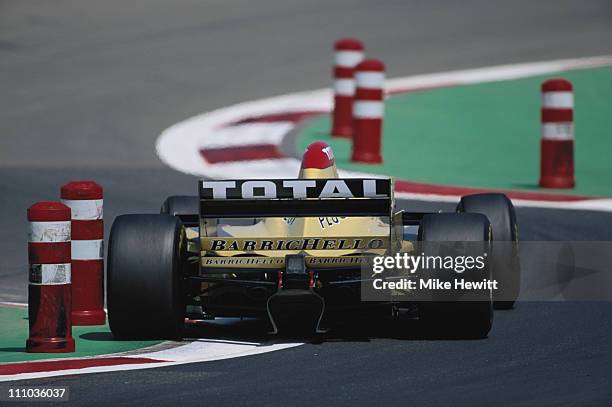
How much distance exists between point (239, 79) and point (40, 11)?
232 inches

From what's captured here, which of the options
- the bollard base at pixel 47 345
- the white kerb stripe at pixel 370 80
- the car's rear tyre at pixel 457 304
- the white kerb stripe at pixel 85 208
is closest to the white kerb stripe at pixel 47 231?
the bollard base at pixel 47 345

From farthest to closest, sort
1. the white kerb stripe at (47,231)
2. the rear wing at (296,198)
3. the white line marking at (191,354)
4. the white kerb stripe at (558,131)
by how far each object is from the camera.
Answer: the white kerb stripe at (558,131), the rear wing at (296,198), the white kerb stripe at (47,231), the white line marking at (191,354)

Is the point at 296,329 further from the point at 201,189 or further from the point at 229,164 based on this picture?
the point at 229,164

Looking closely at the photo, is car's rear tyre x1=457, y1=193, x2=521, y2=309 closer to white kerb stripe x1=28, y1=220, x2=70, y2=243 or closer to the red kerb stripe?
the red kerb stripe

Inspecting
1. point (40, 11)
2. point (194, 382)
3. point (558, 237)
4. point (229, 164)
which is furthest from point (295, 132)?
point (194, 382)

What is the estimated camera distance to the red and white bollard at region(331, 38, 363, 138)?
71.2ft

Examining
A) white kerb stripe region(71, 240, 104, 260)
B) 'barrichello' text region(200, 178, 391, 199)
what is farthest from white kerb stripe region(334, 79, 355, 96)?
'barrichello' text region(200, 178, 391, 199)

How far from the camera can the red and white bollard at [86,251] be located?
12062 mm

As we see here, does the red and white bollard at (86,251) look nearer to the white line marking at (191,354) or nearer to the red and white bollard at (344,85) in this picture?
the white line marking at (191,354)

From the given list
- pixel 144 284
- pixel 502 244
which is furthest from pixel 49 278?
pixel 502 244

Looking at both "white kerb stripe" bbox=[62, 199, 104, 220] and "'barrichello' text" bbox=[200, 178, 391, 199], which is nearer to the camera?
"'barrichello' text" bbox=[200, 178, 391, 199]

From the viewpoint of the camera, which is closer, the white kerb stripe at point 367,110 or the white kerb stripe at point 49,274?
the white kerb stripe at point 49,274

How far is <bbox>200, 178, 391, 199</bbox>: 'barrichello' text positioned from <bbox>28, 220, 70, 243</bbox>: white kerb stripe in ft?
3.80

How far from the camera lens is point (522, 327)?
1188cm
